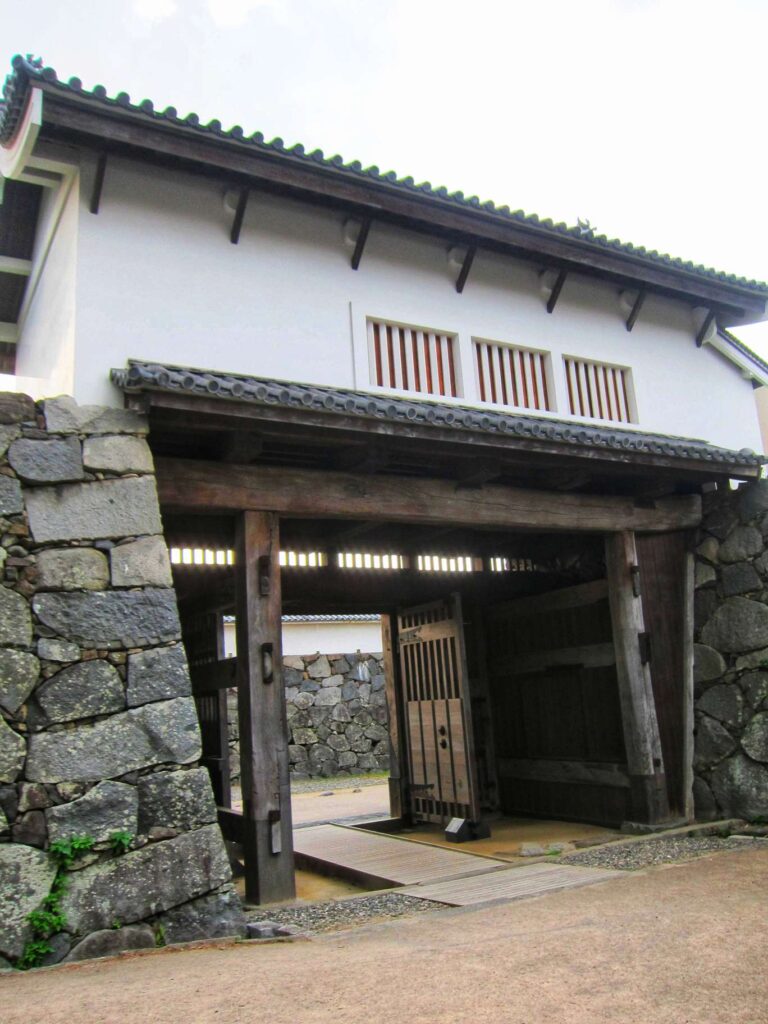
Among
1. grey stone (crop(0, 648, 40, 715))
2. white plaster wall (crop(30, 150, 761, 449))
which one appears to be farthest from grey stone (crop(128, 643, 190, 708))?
white plaster wall (crop(30, 150, 761, 449))

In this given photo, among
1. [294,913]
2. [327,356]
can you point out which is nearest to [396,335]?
[327,356]

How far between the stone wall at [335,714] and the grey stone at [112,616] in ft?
41.6

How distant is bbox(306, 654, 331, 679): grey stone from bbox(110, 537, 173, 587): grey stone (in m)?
13.4

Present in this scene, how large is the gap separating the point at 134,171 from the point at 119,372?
217 cm

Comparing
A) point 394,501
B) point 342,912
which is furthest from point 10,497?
point 342,912

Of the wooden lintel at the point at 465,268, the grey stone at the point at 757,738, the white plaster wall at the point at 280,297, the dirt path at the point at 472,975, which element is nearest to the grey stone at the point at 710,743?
the grey stone at the point at 757,738

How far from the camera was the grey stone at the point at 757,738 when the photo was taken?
27.9 ft

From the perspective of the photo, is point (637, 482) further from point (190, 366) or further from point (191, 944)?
point (191, 944)

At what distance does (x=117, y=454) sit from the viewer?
6184 mm

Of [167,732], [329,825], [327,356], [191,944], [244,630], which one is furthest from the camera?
[329,825]

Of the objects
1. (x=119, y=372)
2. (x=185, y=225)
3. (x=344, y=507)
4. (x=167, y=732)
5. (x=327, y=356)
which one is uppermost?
(x=185, y=225)

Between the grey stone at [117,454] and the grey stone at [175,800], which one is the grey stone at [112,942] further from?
the grey stone at [117,454]

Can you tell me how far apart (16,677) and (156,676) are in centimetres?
89

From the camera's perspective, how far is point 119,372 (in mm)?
6426
